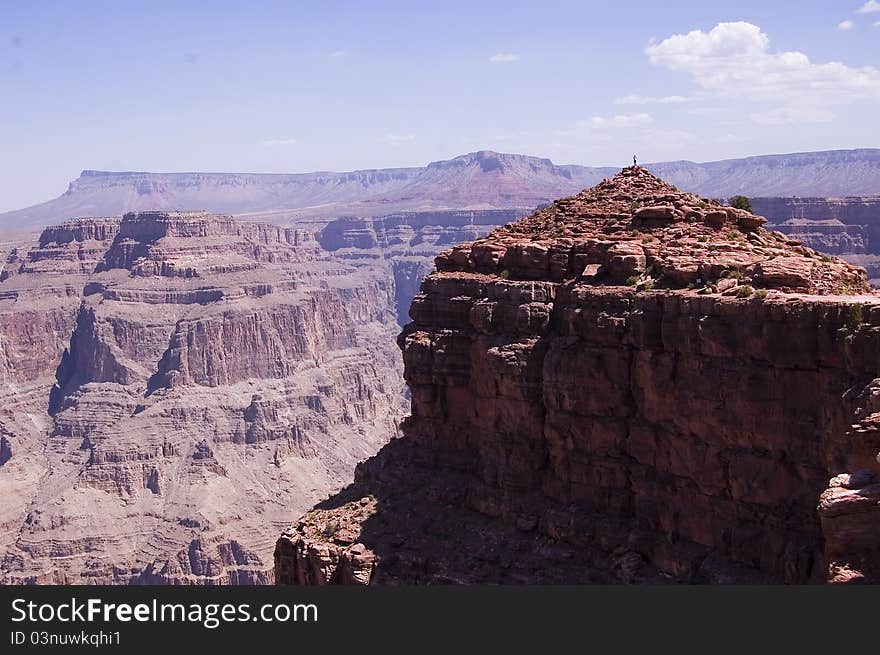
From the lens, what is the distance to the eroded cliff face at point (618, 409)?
4228cm

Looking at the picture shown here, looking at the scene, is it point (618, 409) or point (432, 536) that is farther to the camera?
point (432, 536)

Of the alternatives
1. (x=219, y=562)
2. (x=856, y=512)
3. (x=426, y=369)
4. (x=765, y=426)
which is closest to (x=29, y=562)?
(x=219, y=562)

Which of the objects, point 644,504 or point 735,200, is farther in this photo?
point 735,200

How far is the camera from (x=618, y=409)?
165 feet

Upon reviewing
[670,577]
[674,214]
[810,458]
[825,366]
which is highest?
[674,214]

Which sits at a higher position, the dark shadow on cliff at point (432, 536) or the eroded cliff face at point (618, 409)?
the eroded cliff face at point (618, 409)

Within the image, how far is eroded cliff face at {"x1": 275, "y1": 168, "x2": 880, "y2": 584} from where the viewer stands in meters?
42.3

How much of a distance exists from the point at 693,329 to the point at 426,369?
62.4 feet

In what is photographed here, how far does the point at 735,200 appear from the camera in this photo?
67062mm

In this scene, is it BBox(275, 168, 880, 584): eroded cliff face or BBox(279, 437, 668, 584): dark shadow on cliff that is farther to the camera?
BBox(279, 437, 668, 584): dark shadow on cliff

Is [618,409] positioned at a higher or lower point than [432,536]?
higher

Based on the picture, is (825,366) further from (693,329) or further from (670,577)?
(670,577)

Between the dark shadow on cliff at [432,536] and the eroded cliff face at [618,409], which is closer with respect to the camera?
the eroded cliff face at [618,409]

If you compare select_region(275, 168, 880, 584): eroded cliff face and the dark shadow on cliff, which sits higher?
select_region(275, 168, 880, 584): eroded cliff face
